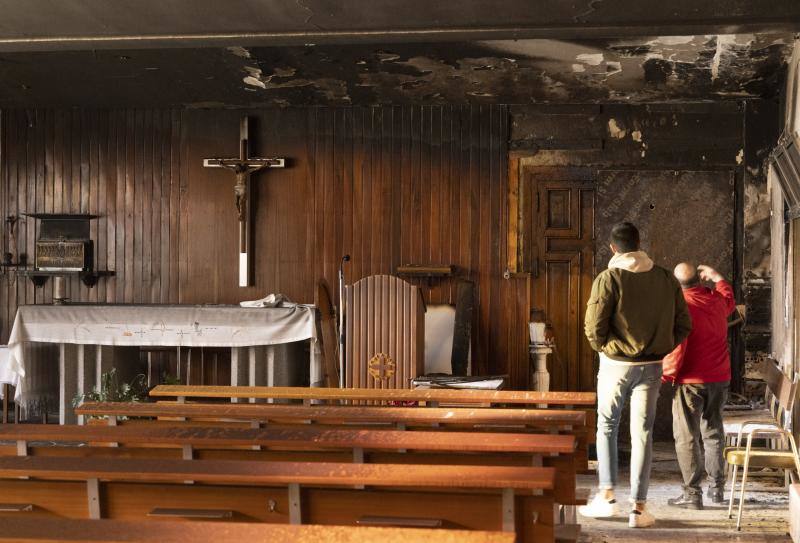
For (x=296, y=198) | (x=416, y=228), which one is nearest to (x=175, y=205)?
(x=296, y=198)

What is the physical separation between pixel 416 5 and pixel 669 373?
2.88 metres

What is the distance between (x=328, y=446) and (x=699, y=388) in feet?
10.9

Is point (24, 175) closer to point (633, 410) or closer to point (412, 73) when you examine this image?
point (412, 73)

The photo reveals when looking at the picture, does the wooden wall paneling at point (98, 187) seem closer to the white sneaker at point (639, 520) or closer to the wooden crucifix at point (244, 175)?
the wooden crucifix at point (244, 175)

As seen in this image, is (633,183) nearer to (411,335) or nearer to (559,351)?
(559,351)

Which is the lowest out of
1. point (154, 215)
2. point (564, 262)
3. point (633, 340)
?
point (633, 340)

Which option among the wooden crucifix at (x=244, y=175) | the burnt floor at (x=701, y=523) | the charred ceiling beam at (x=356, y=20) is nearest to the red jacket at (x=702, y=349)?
the burnt floor at (x=701, y=523)

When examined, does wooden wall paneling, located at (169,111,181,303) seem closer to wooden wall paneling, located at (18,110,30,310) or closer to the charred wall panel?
wooden wall paneling, located at (18,110,30,310)

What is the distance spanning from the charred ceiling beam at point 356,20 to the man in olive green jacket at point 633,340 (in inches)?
50.7

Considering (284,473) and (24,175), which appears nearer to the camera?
(284,473)

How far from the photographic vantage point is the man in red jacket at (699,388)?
6.20 m

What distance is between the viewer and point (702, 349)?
625cm

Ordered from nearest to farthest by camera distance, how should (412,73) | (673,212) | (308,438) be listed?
(308,438) → (412,73) → (673,212)

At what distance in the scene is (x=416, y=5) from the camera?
4816mm
